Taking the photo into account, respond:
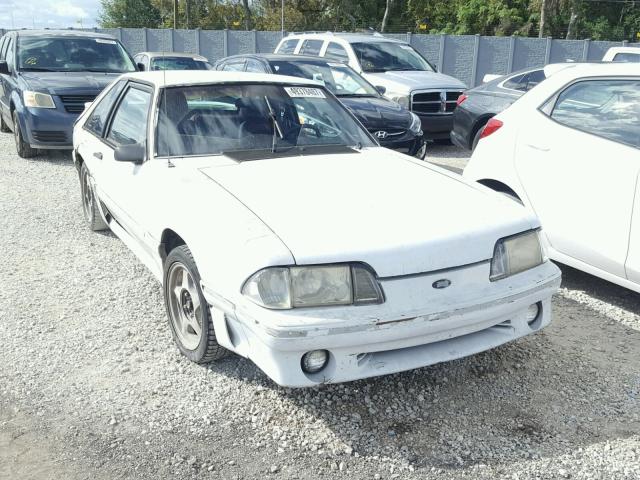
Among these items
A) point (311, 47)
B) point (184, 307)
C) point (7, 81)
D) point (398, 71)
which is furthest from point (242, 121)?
point (311, 47)

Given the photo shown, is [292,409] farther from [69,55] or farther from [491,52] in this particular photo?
[491,52]

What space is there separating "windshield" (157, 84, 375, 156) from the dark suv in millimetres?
5253

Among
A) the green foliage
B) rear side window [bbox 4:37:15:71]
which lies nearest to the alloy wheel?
rear side window [bbox 4:37:15:71]

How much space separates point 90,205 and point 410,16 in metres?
49.1

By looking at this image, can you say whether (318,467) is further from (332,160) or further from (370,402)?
(332,160)

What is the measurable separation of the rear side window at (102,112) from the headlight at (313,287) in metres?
2.92

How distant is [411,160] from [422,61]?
841 cm

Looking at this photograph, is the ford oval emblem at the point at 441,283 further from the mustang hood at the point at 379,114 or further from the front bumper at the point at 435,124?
the front bumper at the point at 435,124

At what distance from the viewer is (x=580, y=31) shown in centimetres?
4447

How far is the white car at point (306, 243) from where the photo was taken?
2.81 metres

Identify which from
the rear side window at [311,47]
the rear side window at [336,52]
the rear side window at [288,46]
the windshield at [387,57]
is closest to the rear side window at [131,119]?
the windshield at [387,57]

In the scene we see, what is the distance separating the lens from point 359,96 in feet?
30.2

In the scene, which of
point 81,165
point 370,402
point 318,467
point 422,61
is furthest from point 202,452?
point 422,61

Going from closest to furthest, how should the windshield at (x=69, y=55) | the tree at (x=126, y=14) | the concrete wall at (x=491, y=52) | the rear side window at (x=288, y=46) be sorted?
1. the windshield at (x=69, y=55)
2. the rear side window at (x=288, y=46)
3. the concrete wall at (x=491, y=52)
4. the tree at (x=126, y=14)
